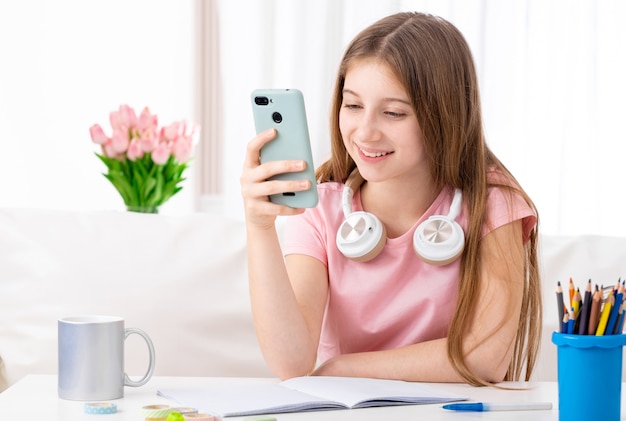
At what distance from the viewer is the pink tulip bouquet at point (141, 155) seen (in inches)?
82.0

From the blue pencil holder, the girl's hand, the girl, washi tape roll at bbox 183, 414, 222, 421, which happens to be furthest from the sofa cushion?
the blue pencil holder

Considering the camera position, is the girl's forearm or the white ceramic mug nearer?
the white ceramic mug

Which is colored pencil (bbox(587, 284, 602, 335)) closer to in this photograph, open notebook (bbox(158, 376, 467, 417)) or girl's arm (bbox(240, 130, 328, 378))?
open notebook (bbox(158, 376, 467, 417))

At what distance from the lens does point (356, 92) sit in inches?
52.8

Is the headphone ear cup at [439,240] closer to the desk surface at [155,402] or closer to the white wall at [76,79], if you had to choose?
the desk surface at [155,402]

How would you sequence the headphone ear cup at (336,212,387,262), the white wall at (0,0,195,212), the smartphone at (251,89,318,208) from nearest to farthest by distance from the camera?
1. the smartphone at (251,89,318,208)
2. the headphone ear cup at (336,212,387,262)
3. the white wall at (0,0,195,212)

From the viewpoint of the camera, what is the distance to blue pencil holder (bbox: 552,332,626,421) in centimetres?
87

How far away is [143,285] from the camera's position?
163cm

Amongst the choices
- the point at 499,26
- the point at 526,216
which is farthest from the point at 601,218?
the point at 526,216

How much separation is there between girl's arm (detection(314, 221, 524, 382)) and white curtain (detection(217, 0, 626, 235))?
5.73 ft

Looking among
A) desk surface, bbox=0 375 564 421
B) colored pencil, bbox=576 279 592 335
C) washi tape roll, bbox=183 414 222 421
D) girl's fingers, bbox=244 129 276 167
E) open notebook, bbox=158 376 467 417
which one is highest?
girl's fingers, bbox=244 129 276 167

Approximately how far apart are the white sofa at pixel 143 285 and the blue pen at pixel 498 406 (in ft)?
2.23

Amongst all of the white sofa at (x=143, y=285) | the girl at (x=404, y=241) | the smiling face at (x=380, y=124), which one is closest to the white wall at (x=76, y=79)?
the white sofa at (x=143, y=285)

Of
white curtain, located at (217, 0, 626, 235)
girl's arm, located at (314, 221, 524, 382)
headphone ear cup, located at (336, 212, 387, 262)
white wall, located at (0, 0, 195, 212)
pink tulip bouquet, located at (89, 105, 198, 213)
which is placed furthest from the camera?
white wall, located at (0, 0, 195, 212)
